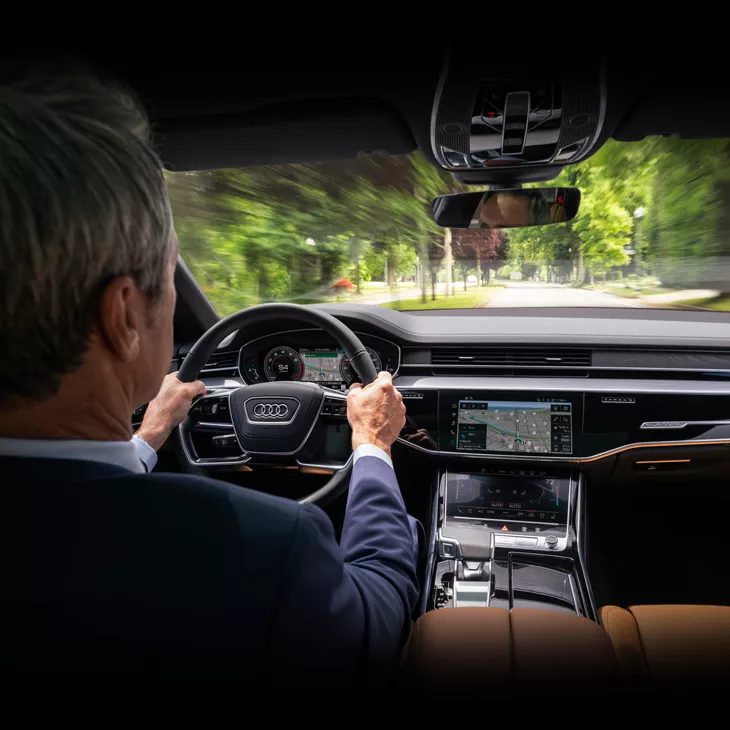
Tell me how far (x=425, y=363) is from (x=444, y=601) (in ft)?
3.59

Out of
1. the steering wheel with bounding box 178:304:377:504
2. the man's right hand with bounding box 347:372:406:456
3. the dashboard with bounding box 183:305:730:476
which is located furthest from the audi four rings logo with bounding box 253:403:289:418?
the man's right hand with bounding box 347:372:406:456

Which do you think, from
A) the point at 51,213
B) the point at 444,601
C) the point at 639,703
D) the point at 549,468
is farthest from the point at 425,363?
the point at 51,213

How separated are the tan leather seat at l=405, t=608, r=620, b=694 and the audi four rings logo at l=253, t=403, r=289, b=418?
0.97 meters

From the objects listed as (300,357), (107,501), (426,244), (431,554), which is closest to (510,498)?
(431,554)

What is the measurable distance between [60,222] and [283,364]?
2178 mm

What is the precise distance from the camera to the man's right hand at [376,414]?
170 centimetres

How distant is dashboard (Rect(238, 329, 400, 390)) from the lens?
114 inches

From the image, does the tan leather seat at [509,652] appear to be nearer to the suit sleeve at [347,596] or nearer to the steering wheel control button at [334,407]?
the suit sleeve at [347,596]

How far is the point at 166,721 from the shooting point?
30.4 inches

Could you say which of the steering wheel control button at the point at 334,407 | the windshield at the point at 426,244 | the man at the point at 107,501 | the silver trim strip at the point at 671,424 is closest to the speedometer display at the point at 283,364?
the windshield at the point at 426,244

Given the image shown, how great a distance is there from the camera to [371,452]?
5.24 ft

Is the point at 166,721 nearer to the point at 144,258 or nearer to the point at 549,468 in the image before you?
the point at 144,258

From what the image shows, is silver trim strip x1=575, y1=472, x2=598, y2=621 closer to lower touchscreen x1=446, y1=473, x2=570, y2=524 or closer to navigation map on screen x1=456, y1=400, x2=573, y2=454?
lower touchscreen x1=446, y1=473, x2=570, y2=524

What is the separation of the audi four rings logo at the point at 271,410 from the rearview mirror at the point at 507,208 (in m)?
1.15
